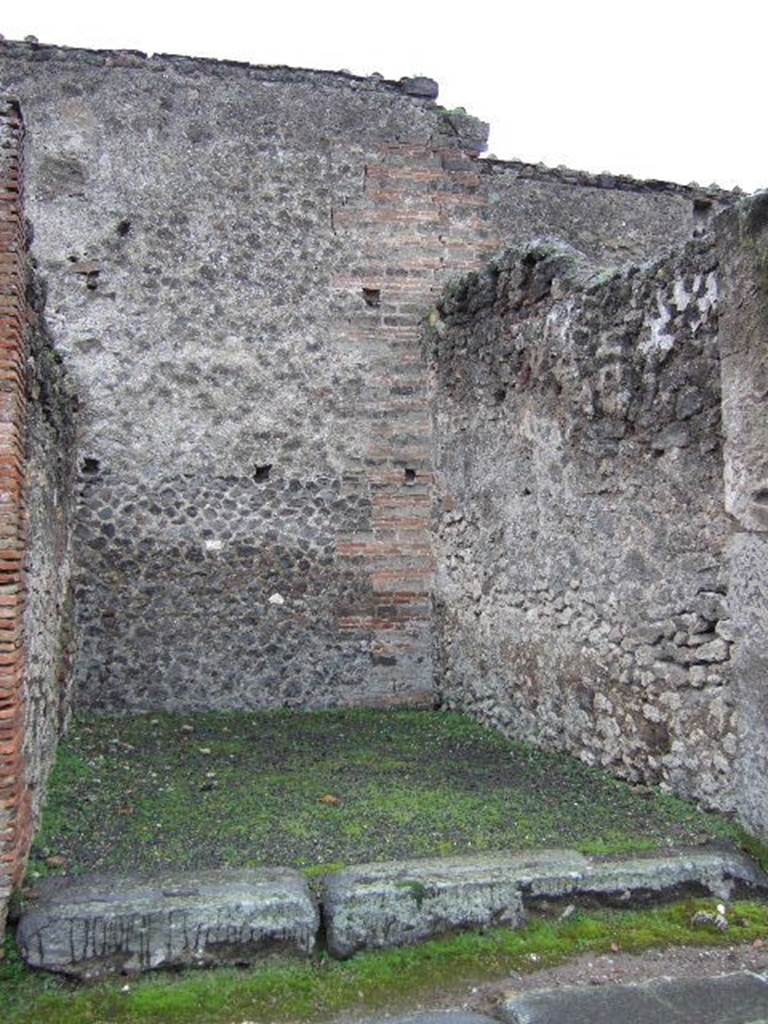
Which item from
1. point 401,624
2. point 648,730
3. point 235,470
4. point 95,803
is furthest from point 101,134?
point 648,730

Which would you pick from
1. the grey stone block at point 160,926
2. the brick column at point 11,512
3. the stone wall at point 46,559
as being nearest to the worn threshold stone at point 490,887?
the grey stone block at point 160,926

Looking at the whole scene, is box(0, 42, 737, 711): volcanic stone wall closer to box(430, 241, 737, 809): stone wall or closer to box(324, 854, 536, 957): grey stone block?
box(430, 241, 737, 809): stone wall

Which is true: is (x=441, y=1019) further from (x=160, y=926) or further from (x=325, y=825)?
(x=325, y=825)

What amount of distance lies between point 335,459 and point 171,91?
11.1 feet

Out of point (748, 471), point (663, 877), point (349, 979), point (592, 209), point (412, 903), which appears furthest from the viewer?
point (592, 209)

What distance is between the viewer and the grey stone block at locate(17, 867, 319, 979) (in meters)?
3.55

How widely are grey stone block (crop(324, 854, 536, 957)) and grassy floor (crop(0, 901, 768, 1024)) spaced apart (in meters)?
0.05

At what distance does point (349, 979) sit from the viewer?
3.58 metres

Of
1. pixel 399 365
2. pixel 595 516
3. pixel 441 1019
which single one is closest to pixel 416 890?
pixel 441 1019

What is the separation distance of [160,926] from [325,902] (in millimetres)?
643

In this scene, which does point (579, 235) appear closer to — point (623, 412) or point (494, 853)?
point (623, 412)

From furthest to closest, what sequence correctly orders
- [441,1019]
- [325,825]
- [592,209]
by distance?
[592,209], [325,825], [441,1019]

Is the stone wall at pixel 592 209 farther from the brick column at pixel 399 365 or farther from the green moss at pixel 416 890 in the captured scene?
the green moss at pixel 416 890

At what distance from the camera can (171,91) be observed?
814 centimetres
